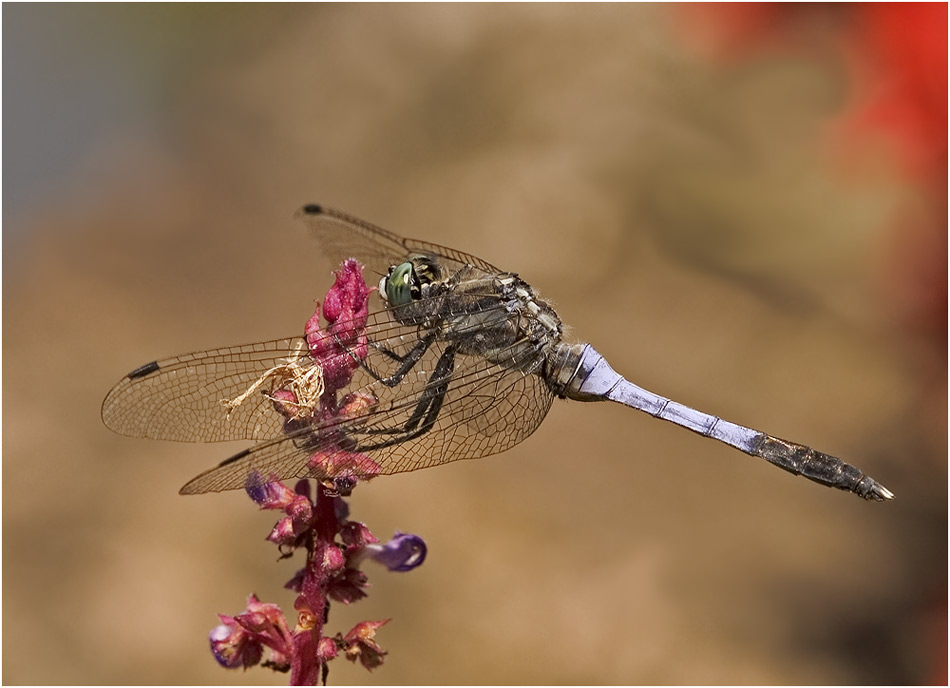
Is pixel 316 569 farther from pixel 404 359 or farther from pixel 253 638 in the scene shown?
pixel 404 359

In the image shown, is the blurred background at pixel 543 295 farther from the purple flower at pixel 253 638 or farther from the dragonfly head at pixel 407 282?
the purple flower at pixel 253 638

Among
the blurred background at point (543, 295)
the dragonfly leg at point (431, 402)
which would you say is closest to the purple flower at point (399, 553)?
the dragonfly leg at point (431, 402)

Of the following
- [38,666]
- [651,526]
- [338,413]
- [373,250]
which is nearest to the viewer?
[338,413]

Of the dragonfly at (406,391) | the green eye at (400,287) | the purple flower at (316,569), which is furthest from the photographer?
the green eye at (400,287)

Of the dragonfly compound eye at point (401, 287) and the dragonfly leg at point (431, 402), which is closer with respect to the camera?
the dragonfly leg at point (431, 402)

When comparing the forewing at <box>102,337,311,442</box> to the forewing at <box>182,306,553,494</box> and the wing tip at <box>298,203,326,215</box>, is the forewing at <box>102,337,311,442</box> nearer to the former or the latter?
the forewing at <box>182,306,553,494</box>

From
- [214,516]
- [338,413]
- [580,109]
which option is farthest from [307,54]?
[338,413]

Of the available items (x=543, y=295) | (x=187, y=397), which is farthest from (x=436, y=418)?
(x=543, y=295)

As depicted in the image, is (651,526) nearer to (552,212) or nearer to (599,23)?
(552,212)
